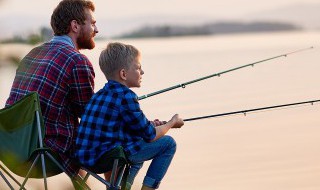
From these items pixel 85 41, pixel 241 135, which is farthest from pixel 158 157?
pixel 241 135

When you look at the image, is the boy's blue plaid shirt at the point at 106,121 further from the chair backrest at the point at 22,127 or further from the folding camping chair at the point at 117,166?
the chair backrest at the point at 22,127

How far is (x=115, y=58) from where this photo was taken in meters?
3.22

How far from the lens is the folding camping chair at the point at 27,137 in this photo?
3072mm

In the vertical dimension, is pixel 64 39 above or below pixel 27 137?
above

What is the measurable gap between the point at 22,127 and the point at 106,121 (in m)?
0.29

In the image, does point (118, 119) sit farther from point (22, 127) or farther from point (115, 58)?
point (22, 127)

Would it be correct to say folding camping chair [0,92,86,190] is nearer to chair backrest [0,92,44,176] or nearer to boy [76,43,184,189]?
chair backrest [0,92,44,176]

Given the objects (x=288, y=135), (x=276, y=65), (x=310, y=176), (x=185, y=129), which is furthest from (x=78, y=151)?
(x=276, y=65)

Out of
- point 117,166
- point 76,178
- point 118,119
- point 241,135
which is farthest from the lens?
point 241,135

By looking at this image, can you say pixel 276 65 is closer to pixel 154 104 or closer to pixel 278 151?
pixel 154 104

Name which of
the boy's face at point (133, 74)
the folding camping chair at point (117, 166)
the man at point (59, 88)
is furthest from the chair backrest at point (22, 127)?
the boy's face at point (133, 74)

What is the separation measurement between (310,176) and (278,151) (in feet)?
3.89

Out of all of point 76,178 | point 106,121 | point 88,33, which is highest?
point 88,33

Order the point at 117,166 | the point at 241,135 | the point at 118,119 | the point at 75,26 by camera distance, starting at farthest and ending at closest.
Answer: the point at 241,135
the point at 75,26
the point at 118,119
the point at 117,166
